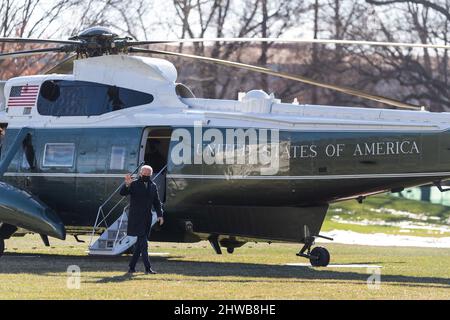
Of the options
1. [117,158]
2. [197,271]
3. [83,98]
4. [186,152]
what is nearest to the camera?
[197,271]

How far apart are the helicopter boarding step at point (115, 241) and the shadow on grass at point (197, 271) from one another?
269 mm

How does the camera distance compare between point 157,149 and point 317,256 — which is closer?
point 317,256

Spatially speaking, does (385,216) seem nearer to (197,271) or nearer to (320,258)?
(320,258)

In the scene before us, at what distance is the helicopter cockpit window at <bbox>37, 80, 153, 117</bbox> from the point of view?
73.0ft

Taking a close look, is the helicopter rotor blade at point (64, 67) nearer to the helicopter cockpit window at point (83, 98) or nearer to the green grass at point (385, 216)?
the helicopter cockpit window at point (83, 98)

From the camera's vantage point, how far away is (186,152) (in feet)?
70.3

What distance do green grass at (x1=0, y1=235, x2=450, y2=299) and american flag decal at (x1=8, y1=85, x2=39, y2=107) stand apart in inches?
121

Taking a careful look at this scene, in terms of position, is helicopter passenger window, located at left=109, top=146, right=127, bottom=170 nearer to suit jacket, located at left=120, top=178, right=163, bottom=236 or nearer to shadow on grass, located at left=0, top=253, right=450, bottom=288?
shadow on grass, located at left=0, top=253, right=450, bottom=288

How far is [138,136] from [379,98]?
16.3 feet

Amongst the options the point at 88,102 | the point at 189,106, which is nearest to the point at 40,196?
the point at 88,102

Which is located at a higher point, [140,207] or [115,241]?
[140,207]

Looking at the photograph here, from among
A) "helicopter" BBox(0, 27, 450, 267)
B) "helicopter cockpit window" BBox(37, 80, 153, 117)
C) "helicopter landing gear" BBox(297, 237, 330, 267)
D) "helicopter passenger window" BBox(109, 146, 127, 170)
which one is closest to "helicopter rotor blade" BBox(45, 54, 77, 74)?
"helicopter" BBox(0, 27, 450, 267)

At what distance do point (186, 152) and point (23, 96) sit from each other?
392 centimetres

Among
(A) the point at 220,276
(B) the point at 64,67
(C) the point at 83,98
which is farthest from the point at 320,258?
(B) the point at 64,67
